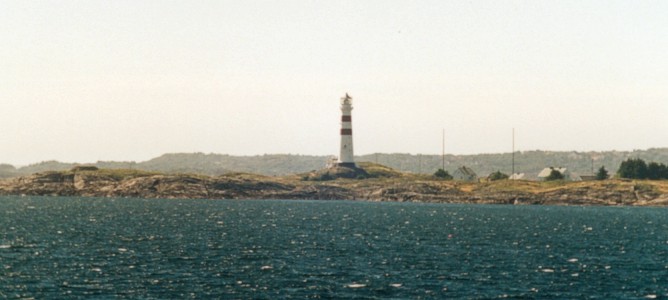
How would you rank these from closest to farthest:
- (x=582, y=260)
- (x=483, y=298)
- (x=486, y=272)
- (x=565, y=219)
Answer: (x=483, y=298) → (x=486, y=272) → (x=582, y=260) → (x=565, y=219)

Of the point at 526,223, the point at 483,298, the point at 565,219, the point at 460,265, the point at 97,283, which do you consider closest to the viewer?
the point at 483,298

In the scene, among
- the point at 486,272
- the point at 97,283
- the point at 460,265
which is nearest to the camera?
the point at 97,283

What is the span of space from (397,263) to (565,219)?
92.2m

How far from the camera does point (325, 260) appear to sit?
3024 inches

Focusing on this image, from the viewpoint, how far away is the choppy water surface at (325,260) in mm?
58906

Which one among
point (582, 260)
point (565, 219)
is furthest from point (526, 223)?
point (582, 260)

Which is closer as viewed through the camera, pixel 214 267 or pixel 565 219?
pixel 214 267

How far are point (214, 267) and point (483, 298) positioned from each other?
2662cm

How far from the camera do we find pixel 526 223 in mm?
142375

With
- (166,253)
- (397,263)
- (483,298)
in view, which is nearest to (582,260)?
(397,263)

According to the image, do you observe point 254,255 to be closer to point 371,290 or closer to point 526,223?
point 371,290

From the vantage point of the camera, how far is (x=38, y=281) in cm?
6106

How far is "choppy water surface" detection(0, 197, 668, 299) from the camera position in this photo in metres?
58.9

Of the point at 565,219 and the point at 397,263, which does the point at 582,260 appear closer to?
the point at 397,263
